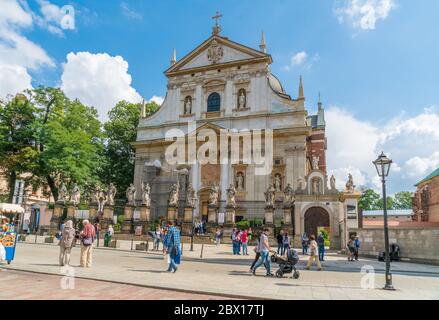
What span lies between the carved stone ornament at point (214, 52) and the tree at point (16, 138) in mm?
20491

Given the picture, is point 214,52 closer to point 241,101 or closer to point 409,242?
point 241,101

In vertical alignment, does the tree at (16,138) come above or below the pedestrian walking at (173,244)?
above

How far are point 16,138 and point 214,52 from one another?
2367 centimetres

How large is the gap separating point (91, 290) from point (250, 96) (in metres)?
33.2

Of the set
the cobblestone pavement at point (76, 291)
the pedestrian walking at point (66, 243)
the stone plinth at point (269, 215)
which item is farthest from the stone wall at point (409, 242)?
the pedestrian walking at point (66, 243)

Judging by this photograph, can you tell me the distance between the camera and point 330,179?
25172 mm

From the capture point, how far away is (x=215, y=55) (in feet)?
134

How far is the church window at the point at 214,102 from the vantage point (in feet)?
131

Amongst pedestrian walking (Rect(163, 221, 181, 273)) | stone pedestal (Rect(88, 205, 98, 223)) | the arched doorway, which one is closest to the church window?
stone pedestal (Rect(88, 205, 98, 223))

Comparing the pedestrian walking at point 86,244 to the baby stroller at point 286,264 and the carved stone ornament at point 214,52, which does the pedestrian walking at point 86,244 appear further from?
the carved stone ornament at point 214,52

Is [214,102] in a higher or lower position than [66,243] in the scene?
higher

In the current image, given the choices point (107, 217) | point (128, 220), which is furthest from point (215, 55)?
point (107, 217)

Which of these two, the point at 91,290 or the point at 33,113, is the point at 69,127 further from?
the point at 91,290
